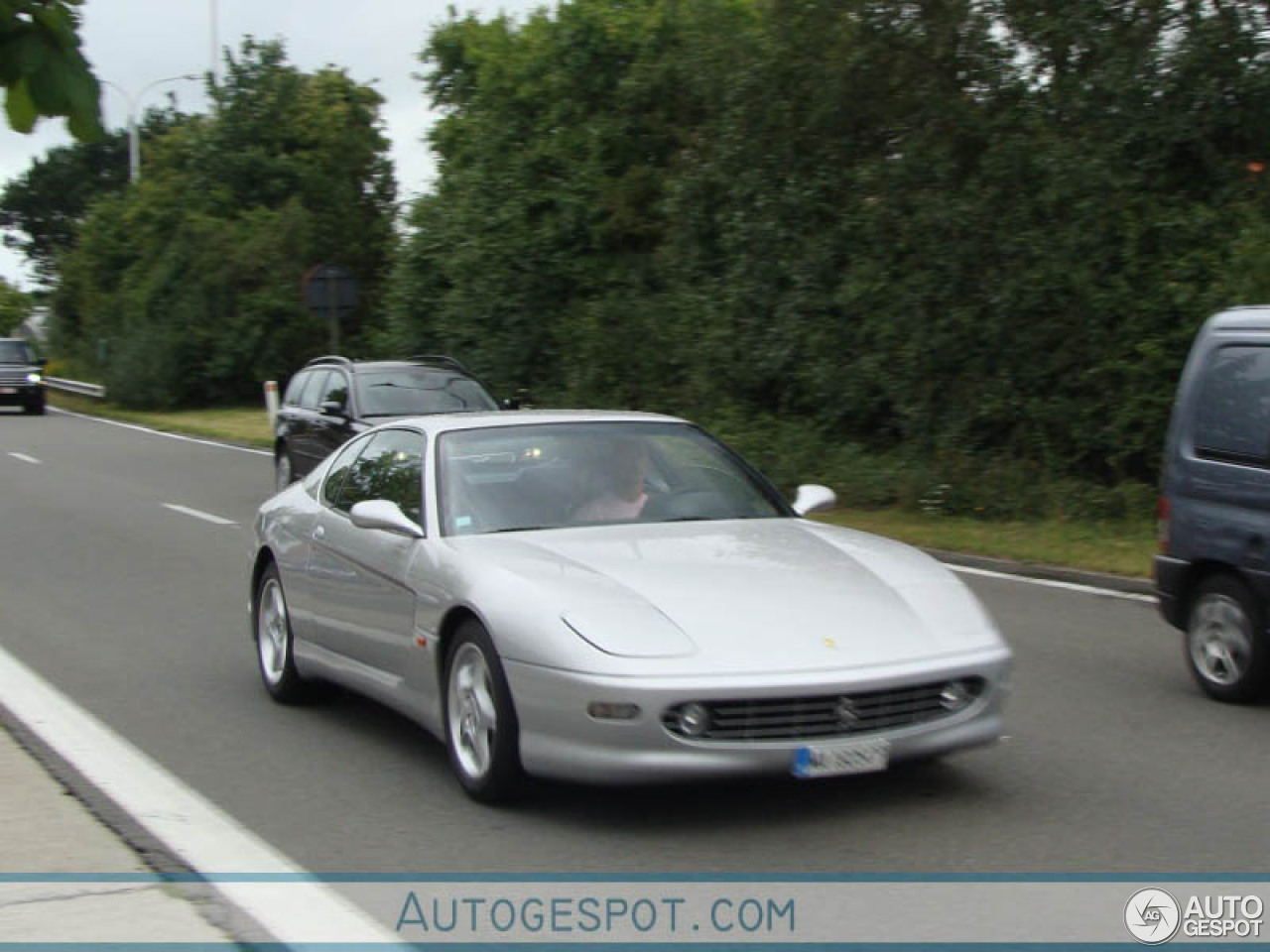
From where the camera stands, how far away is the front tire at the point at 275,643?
8.01 meters

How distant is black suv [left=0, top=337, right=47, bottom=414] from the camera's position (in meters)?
41.0

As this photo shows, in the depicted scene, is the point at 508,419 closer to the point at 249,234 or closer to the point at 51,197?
the point at 249,234

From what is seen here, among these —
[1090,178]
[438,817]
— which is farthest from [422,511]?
[1090,178]

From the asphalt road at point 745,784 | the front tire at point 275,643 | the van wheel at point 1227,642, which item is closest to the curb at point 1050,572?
the asphalt road at point 745,784

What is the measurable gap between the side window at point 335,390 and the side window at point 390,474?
31.5ft

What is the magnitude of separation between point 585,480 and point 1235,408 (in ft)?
10.6

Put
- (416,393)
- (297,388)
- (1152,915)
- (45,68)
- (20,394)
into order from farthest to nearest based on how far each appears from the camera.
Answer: (20,394) → (297,388) → (416,393) → (45,68) → (1152,915)

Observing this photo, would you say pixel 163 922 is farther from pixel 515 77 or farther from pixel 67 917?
pixel 515 77

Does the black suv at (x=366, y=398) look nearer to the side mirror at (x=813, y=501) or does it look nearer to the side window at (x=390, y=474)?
the side window at (x=390, y=474)

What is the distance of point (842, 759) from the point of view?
5.56 m

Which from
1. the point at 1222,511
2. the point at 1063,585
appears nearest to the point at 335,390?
the point at 1063,585

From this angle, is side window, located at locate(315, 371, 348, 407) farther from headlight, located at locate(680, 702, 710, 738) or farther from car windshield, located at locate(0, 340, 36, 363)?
car windshield, located at locate(0, 340, 36, 363)

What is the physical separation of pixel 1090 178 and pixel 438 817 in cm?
1175

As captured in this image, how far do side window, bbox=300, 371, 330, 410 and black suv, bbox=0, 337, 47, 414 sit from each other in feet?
79.9
